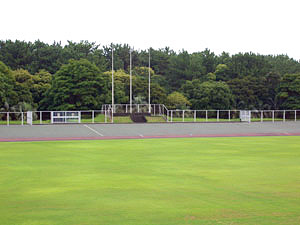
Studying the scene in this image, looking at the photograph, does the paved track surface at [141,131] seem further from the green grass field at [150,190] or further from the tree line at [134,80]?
the tree line at [134,80]

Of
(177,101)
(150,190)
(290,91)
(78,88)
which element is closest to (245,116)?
(78,88)

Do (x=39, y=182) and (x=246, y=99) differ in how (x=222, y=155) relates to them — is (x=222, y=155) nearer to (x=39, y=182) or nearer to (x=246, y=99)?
(x=39, y=182)

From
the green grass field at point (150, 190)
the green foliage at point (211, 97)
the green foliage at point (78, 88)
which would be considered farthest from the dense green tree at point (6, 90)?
the green grass field at point (150, 190)

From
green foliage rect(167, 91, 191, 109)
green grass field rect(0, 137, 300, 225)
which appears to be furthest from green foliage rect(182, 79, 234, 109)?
green grass field rect(0, 137, 300, 225)

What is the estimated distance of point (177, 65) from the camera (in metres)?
109

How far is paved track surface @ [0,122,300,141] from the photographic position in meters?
36.8

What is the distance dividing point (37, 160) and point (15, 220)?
36.3 ft

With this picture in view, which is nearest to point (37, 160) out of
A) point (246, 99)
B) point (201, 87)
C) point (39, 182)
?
point (39, 182)

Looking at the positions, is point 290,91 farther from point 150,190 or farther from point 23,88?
point 150,190

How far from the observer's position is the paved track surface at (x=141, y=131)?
36750 millimetres

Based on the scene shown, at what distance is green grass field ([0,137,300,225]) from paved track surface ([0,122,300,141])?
1512 cm

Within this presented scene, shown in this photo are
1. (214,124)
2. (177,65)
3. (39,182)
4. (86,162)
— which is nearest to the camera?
(39,182)

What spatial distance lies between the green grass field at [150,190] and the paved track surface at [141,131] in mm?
15119

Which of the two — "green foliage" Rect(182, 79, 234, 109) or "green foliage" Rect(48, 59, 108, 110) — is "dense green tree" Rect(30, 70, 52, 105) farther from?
"green foliage" Rect(182, 79, 234, 109)
